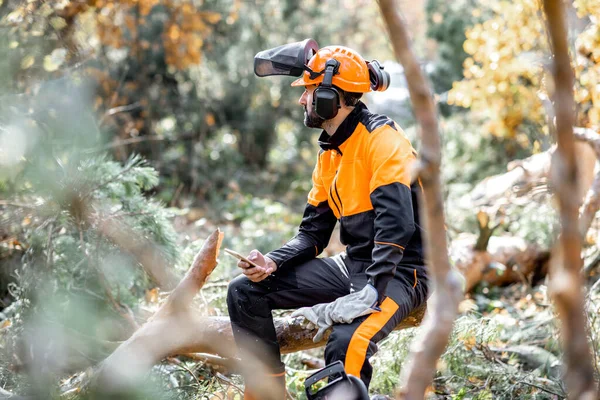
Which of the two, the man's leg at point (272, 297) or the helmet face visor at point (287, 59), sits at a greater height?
the helmet face visor at point (287, 59)

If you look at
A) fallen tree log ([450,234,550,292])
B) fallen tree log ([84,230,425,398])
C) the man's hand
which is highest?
the man's hand

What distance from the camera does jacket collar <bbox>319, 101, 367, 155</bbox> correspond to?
321 cm

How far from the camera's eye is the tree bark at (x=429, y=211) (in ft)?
4.74

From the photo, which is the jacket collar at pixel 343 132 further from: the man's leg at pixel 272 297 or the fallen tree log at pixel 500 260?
the fallen tree log at pixel 500 260

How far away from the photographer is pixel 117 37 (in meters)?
7.82

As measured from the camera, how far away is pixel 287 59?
3312 mm

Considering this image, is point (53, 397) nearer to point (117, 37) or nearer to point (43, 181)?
point (43, 181)

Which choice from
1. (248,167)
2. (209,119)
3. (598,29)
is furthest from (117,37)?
(598,29)

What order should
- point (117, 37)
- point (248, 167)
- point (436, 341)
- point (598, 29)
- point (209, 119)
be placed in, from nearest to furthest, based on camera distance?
point (436, 341) < point (598, 29) < point (117, 37) < point (209, 119) < point (248, 167)

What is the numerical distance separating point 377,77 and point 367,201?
69cm

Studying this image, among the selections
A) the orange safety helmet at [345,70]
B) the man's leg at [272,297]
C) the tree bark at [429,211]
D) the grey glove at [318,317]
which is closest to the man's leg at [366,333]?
the grey glove at [318,317]

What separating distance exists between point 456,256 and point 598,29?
7.68ft

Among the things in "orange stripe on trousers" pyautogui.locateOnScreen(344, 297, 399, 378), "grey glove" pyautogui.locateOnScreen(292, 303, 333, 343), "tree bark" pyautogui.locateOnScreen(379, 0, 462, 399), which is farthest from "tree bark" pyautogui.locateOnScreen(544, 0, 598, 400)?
"grey glove" pyautogui.locateOnScreen(292, 303, 333, 343)

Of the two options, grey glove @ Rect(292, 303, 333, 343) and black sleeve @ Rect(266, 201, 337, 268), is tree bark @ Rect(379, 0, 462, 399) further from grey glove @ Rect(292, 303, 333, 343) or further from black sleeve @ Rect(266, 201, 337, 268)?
black sleeve @ Rect(266, 201, 337, 268)
